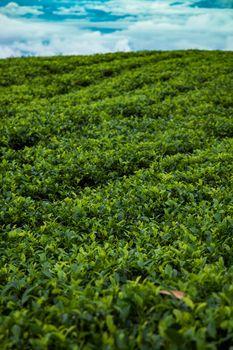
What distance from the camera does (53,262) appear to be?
11.9 feet

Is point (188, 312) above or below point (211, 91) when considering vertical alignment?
below

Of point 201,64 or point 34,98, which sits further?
point 201,64

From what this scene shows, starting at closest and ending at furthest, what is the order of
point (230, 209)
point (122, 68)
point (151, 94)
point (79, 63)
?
point (230, 209) → point (151, 94) → point (122, 68) → point (79, 63)

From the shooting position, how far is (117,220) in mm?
4730

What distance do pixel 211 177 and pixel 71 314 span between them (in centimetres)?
398

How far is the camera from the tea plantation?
2355mm

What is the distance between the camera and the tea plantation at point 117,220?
2355 millimetres

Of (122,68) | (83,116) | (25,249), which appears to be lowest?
(25,249)

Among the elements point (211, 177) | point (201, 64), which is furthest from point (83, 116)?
point (201, 64)

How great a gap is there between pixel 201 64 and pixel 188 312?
16.6 meters

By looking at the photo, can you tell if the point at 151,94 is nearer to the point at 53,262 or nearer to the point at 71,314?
the point at 53,262

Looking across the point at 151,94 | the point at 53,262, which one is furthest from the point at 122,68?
the point at 53,262

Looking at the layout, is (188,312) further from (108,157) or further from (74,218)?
(108,157)

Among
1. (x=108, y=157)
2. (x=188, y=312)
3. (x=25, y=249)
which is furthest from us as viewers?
(x=108, y=157)
